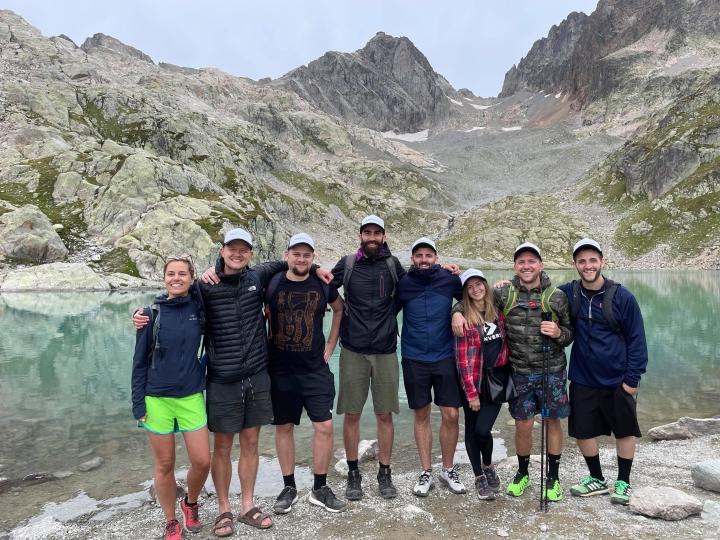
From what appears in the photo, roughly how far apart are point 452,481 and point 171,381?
492 centimetres

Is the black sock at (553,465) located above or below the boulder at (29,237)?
below

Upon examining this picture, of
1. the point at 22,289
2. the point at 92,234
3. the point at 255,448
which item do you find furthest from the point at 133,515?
the point at 92,234

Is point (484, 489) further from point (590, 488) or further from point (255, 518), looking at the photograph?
point (255, 518)

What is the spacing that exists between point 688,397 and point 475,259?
116820 mm

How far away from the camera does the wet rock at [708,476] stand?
7695mm

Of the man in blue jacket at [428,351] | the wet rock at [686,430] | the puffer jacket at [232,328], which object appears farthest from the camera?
the wet rock at [686,430]

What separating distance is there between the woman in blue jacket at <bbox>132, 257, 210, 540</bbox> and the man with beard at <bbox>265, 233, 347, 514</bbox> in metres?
1.24

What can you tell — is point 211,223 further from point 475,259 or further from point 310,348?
point 310,348

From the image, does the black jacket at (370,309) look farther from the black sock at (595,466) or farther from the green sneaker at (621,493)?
the green sneaker at (621,493)

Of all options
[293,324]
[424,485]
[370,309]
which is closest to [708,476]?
[424,485]

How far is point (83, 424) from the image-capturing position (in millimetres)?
15344

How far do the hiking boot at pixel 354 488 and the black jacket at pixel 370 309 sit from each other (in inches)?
86.1


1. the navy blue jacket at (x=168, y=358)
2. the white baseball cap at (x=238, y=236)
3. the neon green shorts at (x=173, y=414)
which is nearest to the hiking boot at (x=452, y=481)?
the neon green shorts at (x=173, y=414)

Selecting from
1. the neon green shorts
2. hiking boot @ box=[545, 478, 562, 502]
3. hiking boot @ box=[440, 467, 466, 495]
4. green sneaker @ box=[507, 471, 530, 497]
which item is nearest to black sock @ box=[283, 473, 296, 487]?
the neon green shorts
